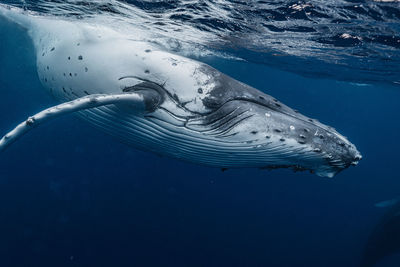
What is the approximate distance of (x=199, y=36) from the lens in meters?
13.8

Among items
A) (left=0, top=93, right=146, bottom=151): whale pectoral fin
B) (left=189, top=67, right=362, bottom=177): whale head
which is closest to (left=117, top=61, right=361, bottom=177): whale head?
(left=189, top=67, right=362, bottom=177): whale head

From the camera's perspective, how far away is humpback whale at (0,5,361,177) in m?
3.14

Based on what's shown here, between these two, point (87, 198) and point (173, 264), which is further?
point (87, 198)

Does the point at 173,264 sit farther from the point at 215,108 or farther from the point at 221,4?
the point at 215,108

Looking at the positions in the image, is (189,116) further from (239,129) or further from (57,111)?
(57,111)

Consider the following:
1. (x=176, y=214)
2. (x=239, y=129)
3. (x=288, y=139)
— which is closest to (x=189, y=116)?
(x=239, y=129)

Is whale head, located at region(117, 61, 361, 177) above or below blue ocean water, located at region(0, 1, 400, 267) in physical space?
above

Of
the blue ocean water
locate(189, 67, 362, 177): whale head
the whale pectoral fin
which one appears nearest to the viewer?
the whale pectoral fin

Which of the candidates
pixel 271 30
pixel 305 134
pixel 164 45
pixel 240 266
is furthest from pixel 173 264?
pixel 305 134

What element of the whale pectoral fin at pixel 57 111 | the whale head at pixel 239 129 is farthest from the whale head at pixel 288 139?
the whale pectoral fin at pixel 57 111

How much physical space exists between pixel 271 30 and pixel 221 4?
3736 millimetres

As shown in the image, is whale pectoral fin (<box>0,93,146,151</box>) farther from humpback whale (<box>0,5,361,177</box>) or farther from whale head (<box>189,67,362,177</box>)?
whale head (<box>189,67,362,177</box>)

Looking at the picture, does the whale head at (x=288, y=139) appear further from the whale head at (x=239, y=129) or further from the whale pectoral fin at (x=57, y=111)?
the whale pectoral fin at (x=57, y=111)

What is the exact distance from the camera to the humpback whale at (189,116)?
3.14 m
